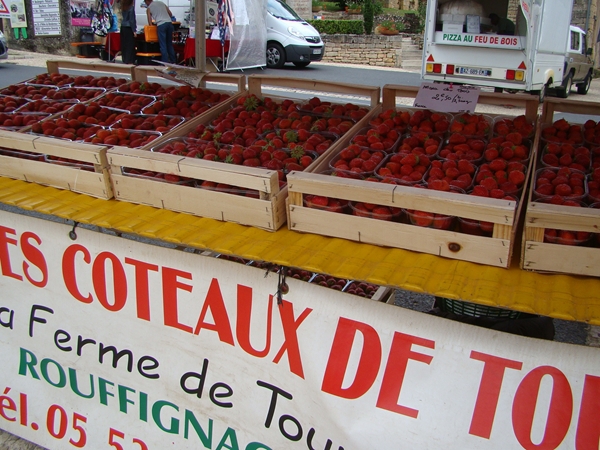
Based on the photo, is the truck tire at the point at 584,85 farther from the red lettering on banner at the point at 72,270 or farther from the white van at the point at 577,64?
the red lettering on banner at the point at 72,270

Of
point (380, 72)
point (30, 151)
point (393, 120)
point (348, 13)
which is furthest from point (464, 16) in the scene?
point (348, 13)

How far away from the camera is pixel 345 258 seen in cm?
166

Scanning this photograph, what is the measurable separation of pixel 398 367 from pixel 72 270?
4.71 feet

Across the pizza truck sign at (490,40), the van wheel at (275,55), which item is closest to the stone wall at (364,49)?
the van wheel at (275,55)

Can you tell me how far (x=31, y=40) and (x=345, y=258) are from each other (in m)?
19.2

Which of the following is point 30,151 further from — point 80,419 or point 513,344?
point 513,344

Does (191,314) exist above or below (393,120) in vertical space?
below

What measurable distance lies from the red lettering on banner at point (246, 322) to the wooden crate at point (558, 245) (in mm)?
900

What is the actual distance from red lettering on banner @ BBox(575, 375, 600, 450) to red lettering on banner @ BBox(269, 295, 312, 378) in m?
0.89

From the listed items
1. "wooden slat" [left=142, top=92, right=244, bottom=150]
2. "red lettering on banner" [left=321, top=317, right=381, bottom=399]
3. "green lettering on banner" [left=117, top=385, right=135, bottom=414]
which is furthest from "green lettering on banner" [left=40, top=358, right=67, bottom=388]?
"red lettering on banner" [left=321, top=317, right=381, bottom=399]

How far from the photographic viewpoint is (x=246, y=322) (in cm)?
195

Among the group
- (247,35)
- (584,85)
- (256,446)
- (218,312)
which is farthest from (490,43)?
(256,446)

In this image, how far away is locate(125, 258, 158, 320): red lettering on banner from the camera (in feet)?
6.88

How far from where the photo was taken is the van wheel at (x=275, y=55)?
14.0 meters
